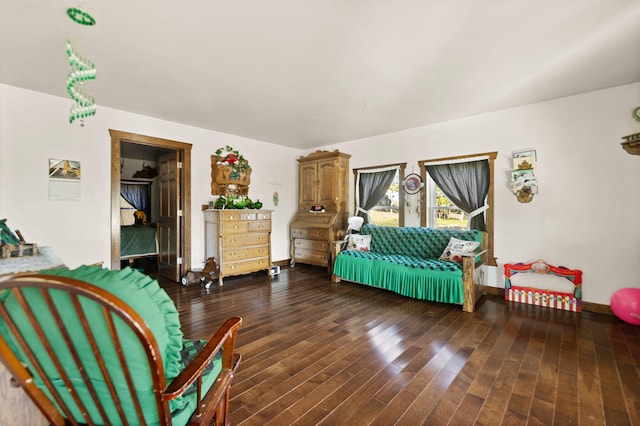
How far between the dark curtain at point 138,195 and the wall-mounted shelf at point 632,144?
29.2ft

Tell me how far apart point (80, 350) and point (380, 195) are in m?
4.86

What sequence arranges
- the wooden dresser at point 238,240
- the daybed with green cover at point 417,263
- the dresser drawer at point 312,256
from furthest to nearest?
Result: the dresser drawer at point 312,256 < the wooden dresser at point 238,240 < the daybed with green cover at point 417,263

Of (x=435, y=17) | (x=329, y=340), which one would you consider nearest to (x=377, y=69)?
(x=435, y=17)

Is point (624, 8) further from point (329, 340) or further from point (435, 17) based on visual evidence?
point (329, 340)

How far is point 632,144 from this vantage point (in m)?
2.98

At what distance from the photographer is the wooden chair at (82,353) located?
744 millimetres

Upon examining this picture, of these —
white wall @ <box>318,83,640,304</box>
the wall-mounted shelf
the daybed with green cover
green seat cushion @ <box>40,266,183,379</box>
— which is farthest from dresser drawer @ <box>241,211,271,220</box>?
the wall-mounted shelf

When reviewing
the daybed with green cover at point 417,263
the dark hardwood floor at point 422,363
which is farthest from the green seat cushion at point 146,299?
the daybed with green cover at point 417,263

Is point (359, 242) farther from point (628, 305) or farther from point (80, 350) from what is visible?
point (80, 350)

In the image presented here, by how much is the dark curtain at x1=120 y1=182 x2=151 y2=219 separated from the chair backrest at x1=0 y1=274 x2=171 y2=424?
731cm

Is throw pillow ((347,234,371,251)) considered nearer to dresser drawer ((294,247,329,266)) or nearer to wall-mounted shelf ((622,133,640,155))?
dresser drawer ((294,247,329,266))

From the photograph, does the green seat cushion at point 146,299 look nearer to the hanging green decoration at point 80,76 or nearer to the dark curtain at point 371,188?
the hanging green decoration at point 80,76

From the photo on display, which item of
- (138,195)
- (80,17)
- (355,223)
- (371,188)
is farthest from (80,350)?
(138,195)

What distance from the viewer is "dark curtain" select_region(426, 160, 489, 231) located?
13.5 ft
